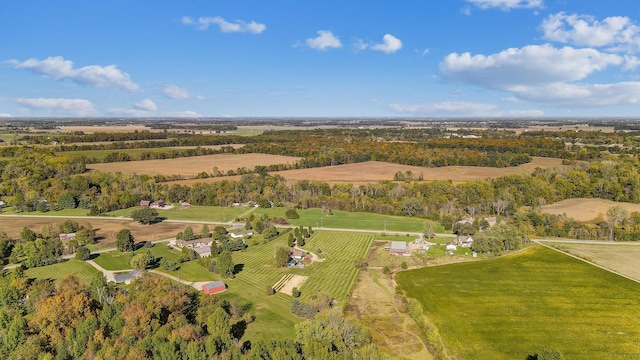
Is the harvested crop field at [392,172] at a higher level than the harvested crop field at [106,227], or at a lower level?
higher

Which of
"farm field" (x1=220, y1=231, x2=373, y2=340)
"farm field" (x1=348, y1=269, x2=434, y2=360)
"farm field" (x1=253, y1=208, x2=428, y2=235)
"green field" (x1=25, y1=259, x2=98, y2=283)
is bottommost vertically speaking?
"farm field" (x1=348, y1=269, x2=434, y2=360)

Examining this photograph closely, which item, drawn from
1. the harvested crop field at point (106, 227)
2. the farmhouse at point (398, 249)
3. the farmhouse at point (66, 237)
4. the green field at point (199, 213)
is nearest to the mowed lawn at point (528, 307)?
the farmhouse at point (398, 249)

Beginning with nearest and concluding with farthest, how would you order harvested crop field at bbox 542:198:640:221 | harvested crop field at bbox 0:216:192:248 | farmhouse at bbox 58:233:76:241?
farmhouse at bbox 58:233:76:241 < harvested crop field at bbox 0:216:192:248 < harvested crop field at bbox 542:198:640:221

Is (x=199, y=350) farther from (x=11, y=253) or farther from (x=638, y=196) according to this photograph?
(x=638, y=196)

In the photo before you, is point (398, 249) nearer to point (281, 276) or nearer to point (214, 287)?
point (281, 276)

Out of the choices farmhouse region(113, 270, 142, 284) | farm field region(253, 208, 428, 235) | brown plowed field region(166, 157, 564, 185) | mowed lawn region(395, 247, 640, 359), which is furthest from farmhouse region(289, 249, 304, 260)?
brown plowed field region(166, 157, 564, 185)

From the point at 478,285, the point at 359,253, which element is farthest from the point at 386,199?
the point at 478,285

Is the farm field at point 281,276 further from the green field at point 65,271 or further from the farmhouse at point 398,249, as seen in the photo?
the green field at point 65,271

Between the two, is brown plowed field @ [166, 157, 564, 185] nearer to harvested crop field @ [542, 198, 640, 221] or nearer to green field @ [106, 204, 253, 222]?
green field @ [106, 204, 253, 222]
